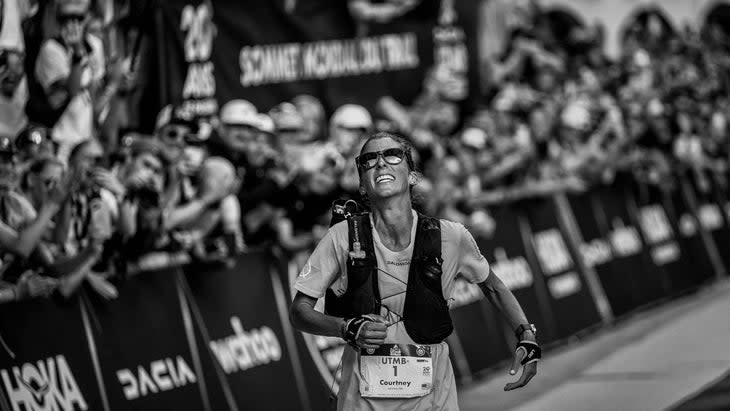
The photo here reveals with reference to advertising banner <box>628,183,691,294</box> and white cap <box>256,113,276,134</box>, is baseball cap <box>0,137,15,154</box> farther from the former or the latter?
advertising banner <box>628,183,691,294</box>

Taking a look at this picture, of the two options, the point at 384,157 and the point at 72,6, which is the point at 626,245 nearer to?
the point at 72,6

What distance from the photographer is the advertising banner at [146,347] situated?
369 inches

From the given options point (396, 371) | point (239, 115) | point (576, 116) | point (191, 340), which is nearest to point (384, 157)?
point (396, 371)

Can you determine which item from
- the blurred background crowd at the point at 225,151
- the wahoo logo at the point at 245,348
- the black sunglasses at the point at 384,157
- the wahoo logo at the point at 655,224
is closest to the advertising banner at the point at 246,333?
the wahoo logo at the point at 245,348

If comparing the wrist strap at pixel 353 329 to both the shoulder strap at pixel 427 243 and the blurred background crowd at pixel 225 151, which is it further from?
the blurred background crowd at pixel 225 151

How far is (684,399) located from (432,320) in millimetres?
5385

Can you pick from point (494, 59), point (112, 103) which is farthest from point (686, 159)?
point (112, 103)

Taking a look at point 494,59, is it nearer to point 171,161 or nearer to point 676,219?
point 676,219

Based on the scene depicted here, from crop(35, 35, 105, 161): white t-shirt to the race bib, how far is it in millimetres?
4111

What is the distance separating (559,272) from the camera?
16.0 m

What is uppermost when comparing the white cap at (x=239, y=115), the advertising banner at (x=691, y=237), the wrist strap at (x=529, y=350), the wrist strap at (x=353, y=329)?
the white cap at (x=239, y=115)

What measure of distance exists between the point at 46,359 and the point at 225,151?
308 cm

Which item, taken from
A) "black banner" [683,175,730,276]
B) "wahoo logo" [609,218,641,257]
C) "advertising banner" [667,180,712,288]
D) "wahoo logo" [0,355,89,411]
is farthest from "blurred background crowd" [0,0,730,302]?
"black banner" [683,175,730,276]

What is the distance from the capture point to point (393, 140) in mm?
7062
